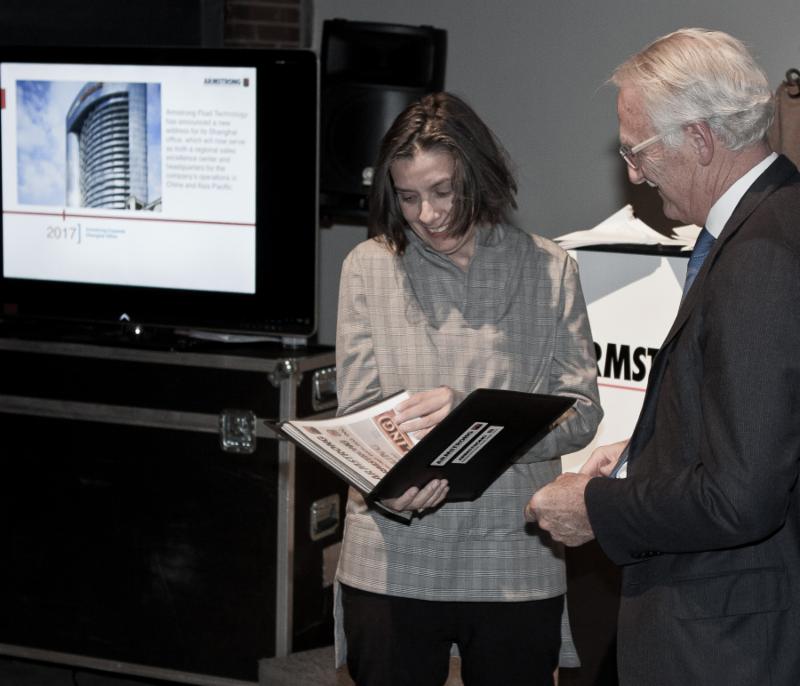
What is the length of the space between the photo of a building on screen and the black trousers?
69.1 inches

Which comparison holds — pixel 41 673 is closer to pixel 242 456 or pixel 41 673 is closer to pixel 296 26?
pixel 242 456

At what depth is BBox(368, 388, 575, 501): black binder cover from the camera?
6.01ft

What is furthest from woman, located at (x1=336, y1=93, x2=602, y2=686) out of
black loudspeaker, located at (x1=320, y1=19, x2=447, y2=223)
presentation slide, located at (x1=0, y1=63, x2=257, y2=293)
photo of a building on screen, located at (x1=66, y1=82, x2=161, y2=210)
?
black loudspeaker, located at (x1=320, y1=19, x2=447, y2=223)

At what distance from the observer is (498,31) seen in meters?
5.00

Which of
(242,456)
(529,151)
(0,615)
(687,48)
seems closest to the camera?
(687,48)

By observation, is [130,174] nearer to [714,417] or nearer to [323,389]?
[323,389]

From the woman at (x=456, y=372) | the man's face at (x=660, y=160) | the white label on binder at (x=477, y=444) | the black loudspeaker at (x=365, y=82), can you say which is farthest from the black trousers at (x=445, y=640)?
the black loudspeaker at (x=365, y=82)

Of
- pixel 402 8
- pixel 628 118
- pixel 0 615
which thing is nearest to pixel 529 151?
pixel 402 8

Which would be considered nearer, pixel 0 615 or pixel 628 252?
pixel 628 252

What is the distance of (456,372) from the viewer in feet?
7.17

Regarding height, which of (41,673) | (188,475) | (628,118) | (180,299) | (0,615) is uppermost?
(628,118)

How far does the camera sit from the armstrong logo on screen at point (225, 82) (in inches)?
133

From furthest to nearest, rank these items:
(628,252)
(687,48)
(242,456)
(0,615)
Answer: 1. (0,615)
2. (242,456)
3. (628,252)
4. (687,48)

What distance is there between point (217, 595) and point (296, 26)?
285 cm
